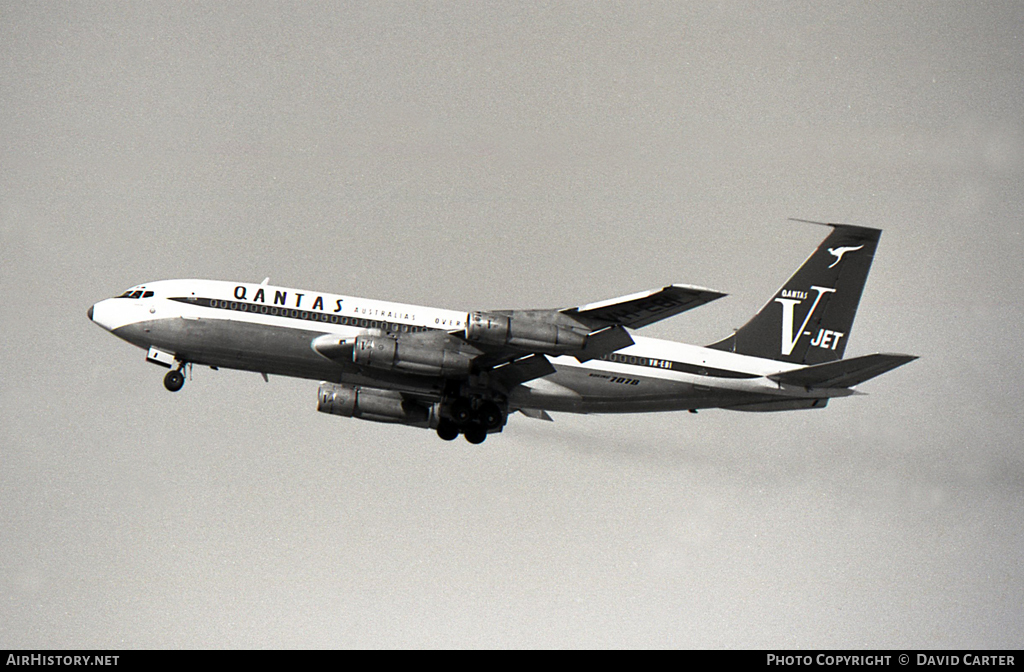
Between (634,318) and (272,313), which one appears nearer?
Answer: (634,318)

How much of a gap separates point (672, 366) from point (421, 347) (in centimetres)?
910

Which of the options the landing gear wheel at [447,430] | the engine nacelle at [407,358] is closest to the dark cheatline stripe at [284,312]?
the engine nacelle at [407,358]

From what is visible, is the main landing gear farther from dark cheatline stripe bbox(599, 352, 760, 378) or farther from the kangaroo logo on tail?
the kangaroo logo on tail

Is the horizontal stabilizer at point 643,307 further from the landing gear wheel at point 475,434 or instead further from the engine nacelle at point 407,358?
the landing gear wheel at point 475,434

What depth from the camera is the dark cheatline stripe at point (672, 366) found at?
139ft

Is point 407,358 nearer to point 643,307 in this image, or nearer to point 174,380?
point 643,307

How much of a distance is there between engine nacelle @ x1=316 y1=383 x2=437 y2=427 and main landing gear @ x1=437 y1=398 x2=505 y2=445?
10.3ft

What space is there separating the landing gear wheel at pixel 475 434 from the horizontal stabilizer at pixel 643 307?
6.01 metres

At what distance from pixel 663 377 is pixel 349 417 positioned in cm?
1154

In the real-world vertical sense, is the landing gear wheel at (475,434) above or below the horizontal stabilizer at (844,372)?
below

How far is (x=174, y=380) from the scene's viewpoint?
4162cm
